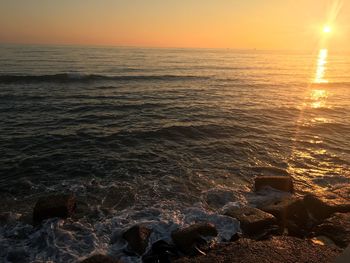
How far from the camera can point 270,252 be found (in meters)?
8.49

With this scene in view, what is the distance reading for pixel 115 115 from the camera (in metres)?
25.4

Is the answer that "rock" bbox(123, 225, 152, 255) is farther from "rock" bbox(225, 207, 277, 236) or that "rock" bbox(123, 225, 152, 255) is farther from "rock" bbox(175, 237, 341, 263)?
"rock" bbox(225, 207, 277, 236)

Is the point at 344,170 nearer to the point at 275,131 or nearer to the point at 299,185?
the point at 299,185

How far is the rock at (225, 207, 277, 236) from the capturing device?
34.2 ft

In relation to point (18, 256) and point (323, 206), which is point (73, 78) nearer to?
point (18, 256)

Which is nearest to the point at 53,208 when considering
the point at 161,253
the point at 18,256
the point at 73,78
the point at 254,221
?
the point at 18,256

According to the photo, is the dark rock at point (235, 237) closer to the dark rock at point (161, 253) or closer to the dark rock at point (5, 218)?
the dark rock at point (161, 253)

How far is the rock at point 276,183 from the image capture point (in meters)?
13.8

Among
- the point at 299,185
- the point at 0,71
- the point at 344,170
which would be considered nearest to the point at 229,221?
the point at 299,185

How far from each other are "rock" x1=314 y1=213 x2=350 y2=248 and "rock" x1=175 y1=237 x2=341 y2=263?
35.7 inches

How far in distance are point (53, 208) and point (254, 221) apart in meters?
6.86

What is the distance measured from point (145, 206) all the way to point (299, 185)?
719cm

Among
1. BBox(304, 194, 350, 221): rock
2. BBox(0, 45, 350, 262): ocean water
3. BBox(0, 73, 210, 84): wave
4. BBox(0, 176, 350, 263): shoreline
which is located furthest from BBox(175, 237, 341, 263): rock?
BBox(0, 73, 210, 84): wave

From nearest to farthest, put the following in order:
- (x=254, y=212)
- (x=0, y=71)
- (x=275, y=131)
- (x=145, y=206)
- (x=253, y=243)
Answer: (x=253, y=243)
(x=254, y=212)
(x=145, y=206)
(x=275, y=131)
(x=0, y=71)
